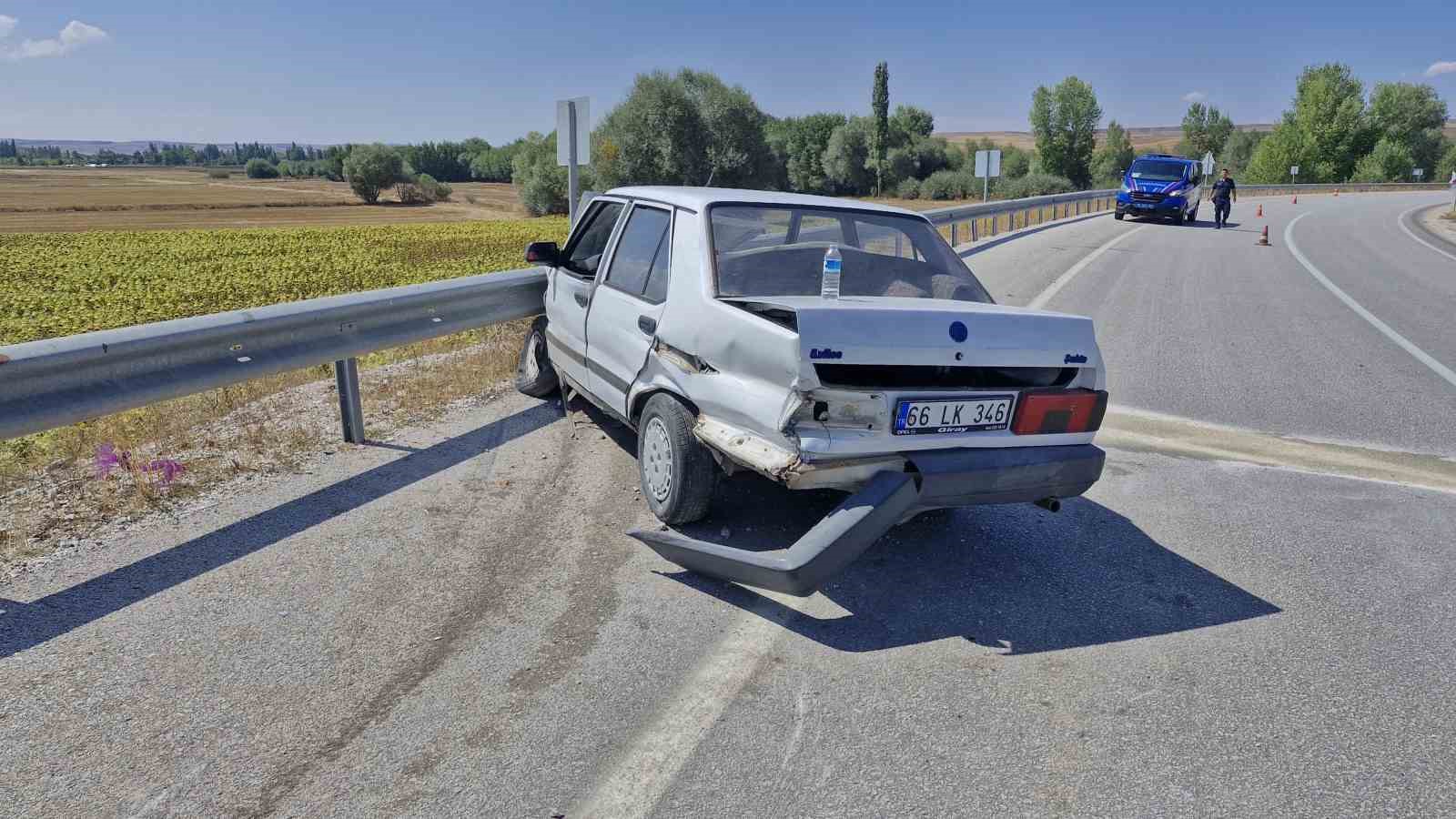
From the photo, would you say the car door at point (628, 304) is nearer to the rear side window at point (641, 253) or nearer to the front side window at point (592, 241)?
the rear side window at point (641, 253)

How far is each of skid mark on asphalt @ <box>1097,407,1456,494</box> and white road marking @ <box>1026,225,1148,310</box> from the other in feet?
4.69

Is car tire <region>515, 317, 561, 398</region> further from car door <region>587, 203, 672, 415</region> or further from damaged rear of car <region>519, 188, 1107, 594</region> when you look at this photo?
damaged rear of car <region>519, 188, 1107, 594</region>

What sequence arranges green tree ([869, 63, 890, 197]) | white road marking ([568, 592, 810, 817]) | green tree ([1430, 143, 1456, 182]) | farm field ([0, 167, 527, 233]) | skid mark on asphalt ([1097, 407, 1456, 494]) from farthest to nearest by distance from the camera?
1. green tree ([1430, 143, 1456, 182])
2. green tree ([869, 63, 890, 197])
3. farm field ([0, 167, 527, 233])
4. skid mark on asphalt ([1097, 407, 1456, 494])
5. white road marking ([568, 592, 810, 817])

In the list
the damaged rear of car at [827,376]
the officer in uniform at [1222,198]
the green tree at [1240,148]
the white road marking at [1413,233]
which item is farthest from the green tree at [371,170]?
the green tree at [1240,148]

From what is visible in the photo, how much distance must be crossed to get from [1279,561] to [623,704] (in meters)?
3.17

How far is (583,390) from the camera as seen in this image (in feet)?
18.4

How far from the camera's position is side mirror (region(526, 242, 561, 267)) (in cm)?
602

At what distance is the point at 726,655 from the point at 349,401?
3.45 metres

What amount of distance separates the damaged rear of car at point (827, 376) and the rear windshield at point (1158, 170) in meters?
27.7

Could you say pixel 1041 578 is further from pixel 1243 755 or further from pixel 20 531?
pixel 20 531

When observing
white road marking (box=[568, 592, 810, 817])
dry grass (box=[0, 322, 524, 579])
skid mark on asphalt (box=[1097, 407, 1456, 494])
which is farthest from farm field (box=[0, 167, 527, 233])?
white road marking (box=[568, 592, 810, 817])

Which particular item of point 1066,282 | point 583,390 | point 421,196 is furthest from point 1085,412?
point 421,196

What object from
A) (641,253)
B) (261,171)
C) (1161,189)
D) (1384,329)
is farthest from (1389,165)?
(261,171)

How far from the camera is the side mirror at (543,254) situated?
602 cm
